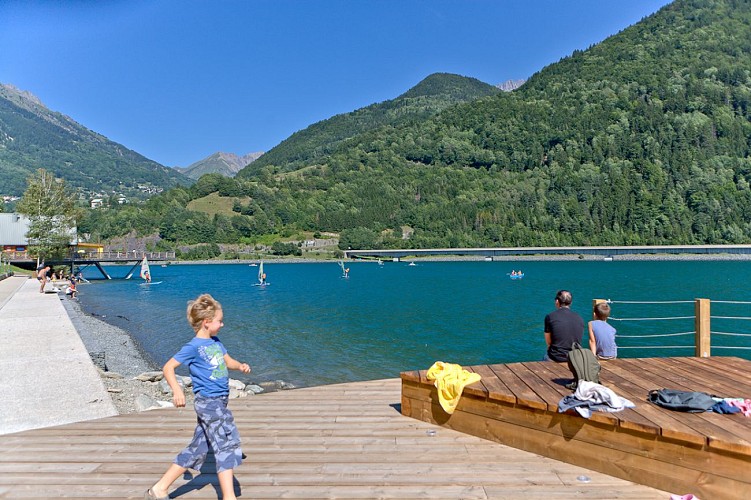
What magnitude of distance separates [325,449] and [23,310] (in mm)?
23593

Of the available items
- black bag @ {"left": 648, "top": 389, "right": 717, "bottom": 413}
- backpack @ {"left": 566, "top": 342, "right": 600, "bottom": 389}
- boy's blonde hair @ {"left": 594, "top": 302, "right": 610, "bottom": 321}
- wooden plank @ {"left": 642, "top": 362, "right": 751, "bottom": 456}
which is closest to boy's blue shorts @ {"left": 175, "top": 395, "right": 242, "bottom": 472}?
backpack @ {"left": 566, "top": 342, "right": 600, "bottom": 389}

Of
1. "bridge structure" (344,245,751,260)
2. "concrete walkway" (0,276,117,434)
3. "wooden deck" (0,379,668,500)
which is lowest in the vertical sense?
"bridge structure" (344,245,751,260)

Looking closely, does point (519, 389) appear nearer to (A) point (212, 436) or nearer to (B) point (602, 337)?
(B) point (602, 337)

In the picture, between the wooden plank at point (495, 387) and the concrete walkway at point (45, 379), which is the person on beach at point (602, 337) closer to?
the wooden plank at point (495, 387)

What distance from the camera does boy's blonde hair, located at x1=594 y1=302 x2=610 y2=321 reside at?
857cm

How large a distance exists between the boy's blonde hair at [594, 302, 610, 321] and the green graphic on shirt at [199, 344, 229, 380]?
6.36 m

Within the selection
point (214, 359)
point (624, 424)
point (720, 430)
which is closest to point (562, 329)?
point (624, 424)

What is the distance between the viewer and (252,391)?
16062 millimetres

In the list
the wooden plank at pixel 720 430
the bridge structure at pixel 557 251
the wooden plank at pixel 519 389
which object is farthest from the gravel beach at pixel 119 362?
the bridge structure at pixel 557 251

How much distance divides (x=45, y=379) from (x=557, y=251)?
18093 cm

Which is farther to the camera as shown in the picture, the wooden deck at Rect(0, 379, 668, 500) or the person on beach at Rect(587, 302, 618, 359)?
the person on beach at Rect(587, 302, 618, 359)

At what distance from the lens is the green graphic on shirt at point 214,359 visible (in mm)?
4660

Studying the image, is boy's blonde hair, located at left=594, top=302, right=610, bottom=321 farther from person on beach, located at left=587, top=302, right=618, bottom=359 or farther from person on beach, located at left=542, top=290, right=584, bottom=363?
person on beach, located at left=542, top=290, right=584, bottom=363

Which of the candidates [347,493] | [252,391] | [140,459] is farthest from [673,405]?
[252,391]
